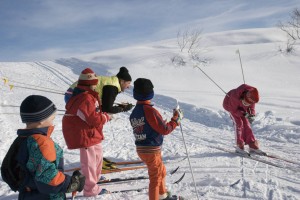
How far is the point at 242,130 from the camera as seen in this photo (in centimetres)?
645

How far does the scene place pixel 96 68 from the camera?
26547 millimetres

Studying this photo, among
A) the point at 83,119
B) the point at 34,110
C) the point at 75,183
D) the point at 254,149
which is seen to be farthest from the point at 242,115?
the point at 34,110

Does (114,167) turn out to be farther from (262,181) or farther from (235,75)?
(235,75)

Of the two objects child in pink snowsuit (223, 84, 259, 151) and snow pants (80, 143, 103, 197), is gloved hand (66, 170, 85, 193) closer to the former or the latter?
snow pants (80, 143, 103, 197)

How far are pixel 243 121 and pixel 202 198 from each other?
264 cm

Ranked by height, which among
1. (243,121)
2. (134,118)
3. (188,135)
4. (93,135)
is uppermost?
(134,118)

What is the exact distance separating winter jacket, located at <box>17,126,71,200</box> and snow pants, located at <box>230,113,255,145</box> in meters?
4.46

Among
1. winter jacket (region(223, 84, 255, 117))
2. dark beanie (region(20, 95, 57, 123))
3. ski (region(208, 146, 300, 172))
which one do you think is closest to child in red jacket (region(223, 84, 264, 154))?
winter jacket (region(223, 84, 255, 117))

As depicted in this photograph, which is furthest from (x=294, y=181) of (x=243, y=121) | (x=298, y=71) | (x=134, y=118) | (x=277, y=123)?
(x=298, y=71)

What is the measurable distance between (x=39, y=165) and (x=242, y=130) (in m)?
4.81

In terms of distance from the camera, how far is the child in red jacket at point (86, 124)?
399cm

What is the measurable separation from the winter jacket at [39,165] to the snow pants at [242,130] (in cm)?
446

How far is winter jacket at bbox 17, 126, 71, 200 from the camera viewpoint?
8.11 feet

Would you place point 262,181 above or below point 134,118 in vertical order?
below
